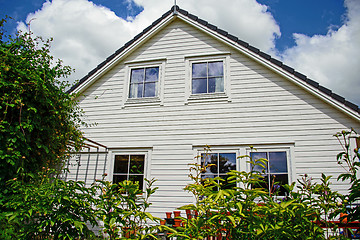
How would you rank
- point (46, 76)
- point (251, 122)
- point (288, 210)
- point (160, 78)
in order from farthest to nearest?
point (160, 78) < point (251, 122) < point (46, 76) < point (288, 210)

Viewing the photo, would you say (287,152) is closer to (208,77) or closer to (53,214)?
(208,77)

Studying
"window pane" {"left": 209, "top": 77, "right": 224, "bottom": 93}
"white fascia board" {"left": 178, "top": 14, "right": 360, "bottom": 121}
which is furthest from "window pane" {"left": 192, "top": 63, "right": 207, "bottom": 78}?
"white fascia board" {"left": 178, "top": 14, "right": 360, "bottom": 121}

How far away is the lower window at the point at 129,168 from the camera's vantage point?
7777 mm

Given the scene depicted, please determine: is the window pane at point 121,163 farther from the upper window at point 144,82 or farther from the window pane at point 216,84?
the window pane at point 216,84

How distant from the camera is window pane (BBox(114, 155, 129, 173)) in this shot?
7.91m

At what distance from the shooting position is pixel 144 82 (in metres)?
8.55

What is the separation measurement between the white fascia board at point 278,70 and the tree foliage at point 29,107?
469cm

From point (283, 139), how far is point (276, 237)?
17.5 feet

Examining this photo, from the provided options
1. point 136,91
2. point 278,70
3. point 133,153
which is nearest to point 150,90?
point 136,91

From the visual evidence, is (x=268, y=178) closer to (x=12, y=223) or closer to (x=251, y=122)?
(x=251, y=122)

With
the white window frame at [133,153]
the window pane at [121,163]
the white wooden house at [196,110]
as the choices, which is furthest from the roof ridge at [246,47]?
the window pane at [121,163]

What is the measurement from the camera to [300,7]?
9.11 meters

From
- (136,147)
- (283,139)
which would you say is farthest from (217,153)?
(136,147)

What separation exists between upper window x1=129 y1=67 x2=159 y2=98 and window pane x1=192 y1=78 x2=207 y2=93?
3.95 ft
